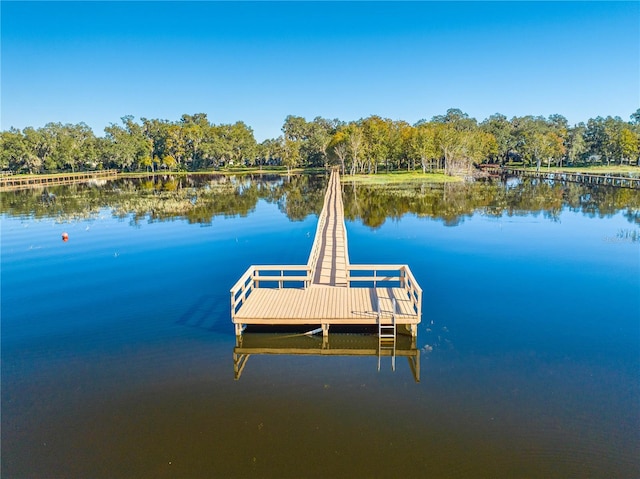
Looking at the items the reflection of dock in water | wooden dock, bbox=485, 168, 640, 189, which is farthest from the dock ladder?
wooden dock, bbox=485, 168, 640, 189

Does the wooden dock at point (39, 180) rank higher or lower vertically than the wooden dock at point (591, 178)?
higher

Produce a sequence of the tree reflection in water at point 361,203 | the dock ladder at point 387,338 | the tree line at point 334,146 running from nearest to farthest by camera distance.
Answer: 1. the dock ladder at point 387,338
2. the tree reflection in water at point 361,203
3. the tree line at point 334,146

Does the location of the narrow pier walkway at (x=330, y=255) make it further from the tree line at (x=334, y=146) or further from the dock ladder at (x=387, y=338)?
the tree line at (x=334, y=146)

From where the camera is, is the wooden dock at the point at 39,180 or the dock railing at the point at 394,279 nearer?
the dock railing at the point at 394,279

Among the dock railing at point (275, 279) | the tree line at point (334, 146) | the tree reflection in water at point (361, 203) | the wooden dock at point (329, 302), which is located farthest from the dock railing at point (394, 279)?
the tree line at point (334, 146)

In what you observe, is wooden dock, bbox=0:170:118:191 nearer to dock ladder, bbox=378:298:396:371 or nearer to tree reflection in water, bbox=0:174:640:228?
tree reflection in water, bbox=0:174:640:228

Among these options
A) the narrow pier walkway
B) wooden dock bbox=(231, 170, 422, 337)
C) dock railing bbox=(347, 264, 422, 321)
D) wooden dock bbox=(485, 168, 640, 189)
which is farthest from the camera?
wooden dock bbox=(485, 168, 640, 189)
